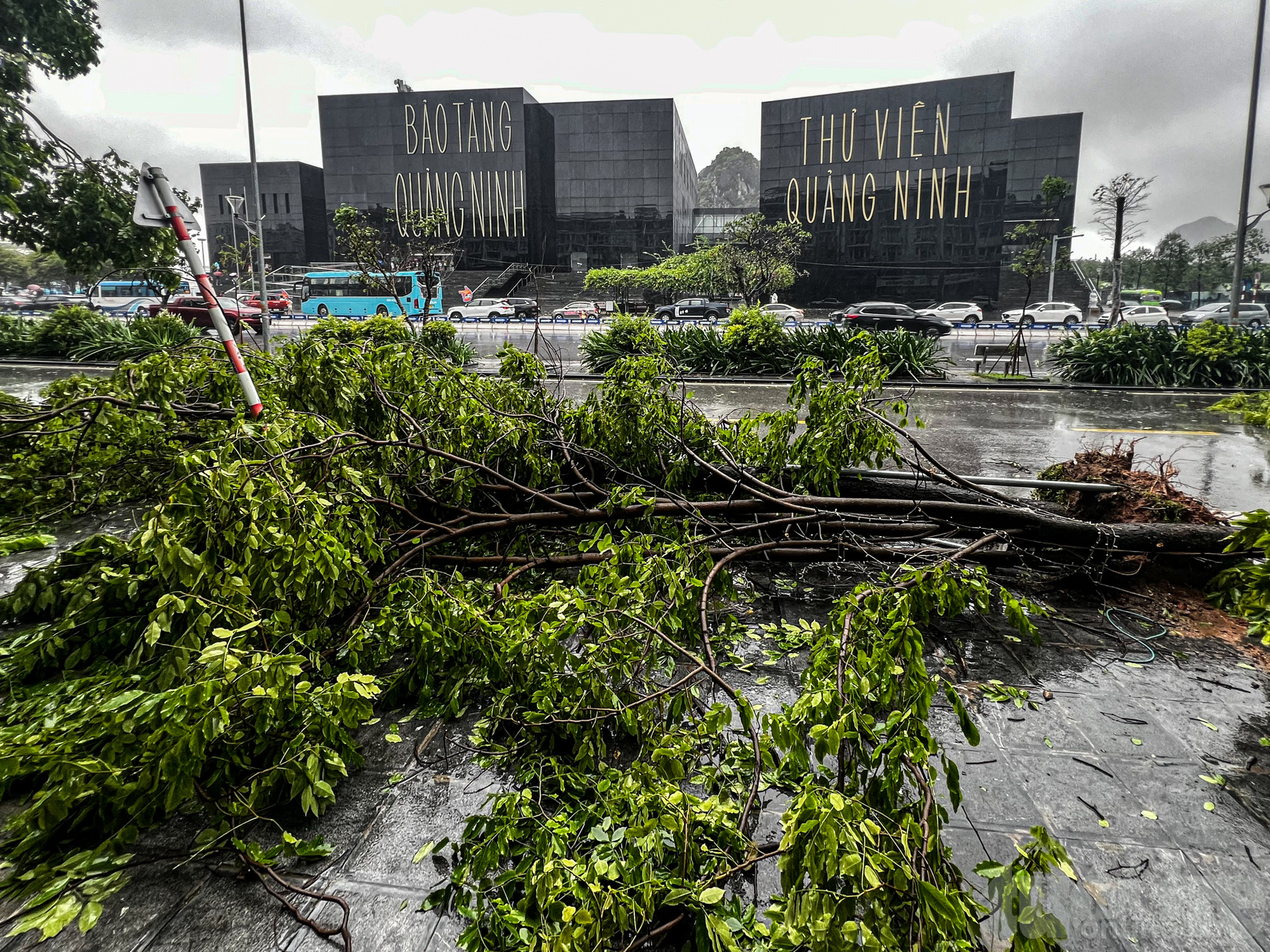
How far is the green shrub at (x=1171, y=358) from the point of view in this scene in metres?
16.1

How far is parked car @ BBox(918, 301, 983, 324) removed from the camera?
43.0m

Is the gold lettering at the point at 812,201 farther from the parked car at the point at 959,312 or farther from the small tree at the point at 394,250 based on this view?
the small tree at the point at 394,250

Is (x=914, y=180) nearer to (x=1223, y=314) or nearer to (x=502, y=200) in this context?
(x=1223, y=314)

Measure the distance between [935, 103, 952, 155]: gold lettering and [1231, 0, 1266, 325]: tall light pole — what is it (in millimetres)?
32641

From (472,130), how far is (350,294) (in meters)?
20.1

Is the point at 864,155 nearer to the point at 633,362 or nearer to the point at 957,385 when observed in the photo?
the point at 957,385

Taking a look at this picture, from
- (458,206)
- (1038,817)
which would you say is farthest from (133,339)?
(458,206)

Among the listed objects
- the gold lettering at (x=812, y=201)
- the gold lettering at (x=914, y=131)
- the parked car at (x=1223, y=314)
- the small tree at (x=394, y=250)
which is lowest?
the parked car at (x=1223, y=314)

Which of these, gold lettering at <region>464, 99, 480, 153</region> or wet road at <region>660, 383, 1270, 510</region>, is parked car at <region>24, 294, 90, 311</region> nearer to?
gold lettering at <region>464, 99, 480, 153</region>

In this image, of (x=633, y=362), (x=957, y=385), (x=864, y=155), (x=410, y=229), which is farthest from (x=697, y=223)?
(x=633, y=362)

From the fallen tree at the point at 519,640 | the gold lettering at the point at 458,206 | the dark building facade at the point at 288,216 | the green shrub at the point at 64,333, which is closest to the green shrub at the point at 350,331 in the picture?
the fallen tree at the point at 519,640

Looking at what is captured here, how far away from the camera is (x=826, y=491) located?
5.00 m

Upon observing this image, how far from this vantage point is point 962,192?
156 feet

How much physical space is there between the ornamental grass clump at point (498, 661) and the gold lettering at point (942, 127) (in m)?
50.6
